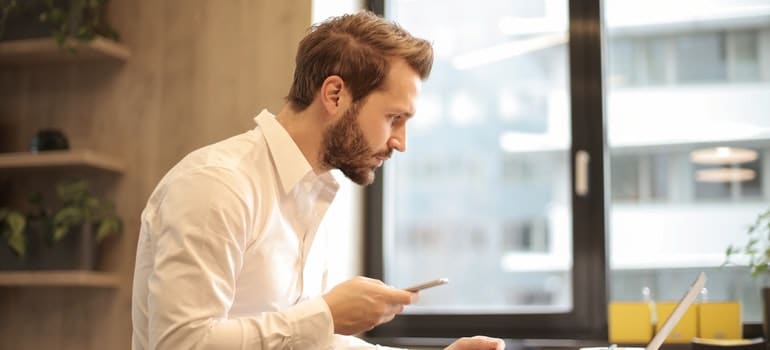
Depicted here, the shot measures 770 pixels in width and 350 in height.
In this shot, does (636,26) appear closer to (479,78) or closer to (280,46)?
(479,78)

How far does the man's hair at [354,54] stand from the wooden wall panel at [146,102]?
1027mm

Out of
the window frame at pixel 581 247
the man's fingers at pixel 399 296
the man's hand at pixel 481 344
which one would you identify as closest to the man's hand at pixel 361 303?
the man's fingers at pixel 399 296

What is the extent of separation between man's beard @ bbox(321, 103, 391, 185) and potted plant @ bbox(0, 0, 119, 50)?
58.7 inches

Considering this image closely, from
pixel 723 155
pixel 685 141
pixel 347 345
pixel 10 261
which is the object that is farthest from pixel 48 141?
pixel 723 155

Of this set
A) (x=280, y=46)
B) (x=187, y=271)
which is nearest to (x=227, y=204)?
(x=187, y=271)

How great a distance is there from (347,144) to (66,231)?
1485 millimetres

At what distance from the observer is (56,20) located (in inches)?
123

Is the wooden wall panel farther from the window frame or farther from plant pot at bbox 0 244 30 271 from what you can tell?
the window frame

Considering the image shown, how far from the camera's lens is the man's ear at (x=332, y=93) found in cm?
193

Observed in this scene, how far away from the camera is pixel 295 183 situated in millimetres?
1903

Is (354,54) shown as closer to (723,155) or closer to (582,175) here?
(582,175)

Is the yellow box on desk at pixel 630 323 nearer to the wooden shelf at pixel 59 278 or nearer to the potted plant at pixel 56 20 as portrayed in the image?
the wooden shelf at pixel 59 278

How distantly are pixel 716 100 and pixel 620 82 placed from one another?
0.30 metres

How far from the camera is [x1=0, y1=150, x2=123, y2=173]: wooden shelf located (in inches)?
120
